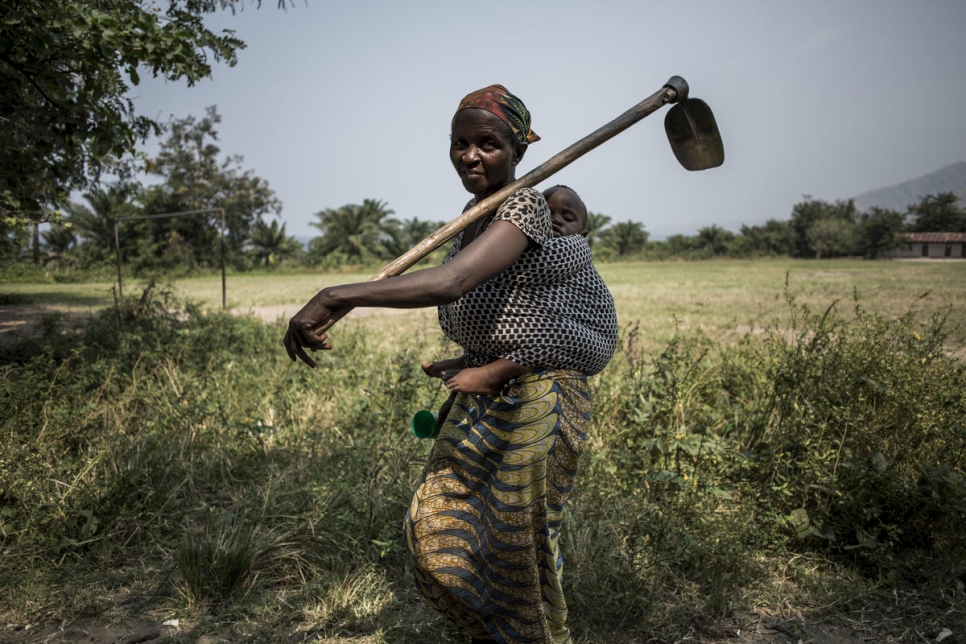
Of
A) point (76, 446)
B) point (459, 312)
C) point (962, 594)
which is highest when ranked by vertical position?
point (459, 312)

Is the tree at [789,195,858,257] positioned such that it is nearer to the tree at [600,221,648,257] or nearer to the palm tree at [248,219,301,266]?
the tree at [600,221,648,257]

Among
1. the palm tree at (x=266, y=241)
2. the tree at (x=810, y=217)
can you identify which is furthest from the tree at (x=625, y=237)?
the palm tree at (x=266, y=241)

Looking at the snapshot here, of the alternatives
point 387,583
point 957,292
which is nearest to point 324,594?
point 387,583

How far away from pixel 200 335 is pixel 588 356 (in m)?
4.91

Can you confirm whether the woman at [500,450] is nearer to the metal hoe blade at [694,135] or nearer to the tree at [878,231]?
the metal hoe blade at [694,135]

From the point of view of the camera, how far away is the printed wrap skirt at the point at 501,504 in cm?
185

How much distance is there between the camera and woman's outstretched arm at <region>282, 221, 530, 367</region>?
5.10ft

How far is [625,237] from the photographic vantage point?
43062 millimetres

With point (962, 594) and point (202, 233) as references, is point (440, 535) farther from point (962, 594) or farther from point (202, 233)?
point (202, 233)

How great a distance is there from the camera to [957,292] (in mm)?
8055

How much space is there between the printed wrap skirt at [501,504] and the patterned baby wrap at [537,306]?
80 millimetres

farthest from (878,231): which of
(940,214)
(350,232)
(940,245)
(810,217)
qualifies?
(350,232)

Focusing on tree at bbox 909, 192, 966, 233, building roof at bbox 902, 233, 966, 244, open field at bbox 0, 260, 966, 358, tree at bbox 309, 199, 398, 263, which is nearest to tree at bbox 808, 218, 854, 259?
open field at bbox 0, 260, 966, 358

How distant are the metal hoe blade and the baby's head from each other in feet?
1.47
